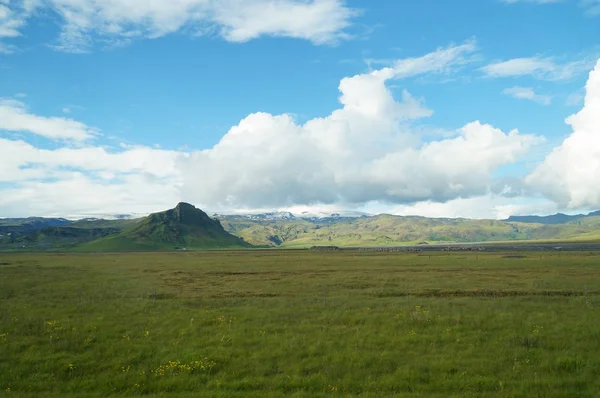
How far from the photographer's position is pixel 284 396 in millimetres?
13828

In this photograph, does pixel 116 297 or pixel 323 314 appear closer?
pixel 323 314

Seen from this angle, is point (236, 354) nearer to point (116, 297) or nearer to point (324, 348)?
point (324, 348)

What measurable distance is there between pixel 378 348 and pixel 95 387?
12806 millimetres

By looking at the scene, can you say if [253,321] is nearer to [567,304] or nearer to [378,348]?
[378,348]

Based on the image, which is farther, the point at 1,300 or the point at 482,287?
the point at 482,287

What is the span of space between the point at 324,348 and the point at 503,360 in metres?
8.26

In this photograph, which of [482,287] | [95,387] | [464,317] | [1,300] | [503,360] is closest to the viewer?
[95,387]

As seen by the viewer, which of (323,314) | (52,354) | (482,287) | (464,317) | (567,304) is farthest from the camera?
(482,287)

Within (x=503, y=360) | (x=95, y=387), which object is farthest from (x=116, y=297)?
(x=503, y=360)

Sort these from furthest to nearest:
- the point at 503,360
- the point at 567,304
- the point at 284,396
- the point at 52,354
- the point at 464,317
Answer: the point at 567,304 → the point at 464,317 → the point at 52,354 → the point at 503,360 → the point at 284,396

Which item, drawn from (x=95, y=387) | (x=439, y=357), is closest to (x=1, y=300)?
(x=95, y=387)

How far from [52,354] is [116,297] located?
2078 cm

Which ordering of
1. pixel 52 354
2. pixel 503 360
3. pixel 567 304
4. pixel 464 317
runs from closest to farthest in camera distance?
pixel 503 360
pixel 52 354
pixel 464 317
pixel 567 304

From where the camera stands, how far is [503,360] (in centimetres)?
1744
